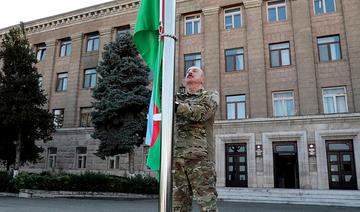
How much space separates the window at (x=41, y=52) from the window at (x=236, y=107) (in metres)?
18.8

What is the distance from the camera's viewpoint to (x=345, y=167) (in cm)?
1948

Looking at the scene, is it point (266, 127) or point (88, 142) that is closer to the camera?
point (266, 127)

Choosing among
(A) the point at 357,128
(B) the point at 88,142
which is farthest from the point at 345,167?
(B) the point at 88,142

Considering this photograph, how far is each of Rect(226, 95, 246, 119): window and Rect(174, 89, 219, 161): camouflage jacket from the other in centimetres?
1956

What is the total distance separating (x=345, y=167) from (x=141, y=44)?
2019 centimetres

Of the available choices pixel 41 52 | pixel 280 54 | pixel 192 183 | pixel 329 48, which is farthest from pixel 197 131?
pixel 41 52

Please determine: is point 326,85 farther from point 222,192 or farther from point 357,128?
point 222,192

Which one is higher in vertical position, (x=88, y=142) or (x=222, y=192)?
(x=88, y=142)

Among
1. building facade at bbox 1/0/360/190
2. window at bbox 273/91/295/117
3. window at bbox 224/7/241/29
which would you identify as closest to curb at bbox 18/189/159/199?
building facade at bbox 1/0/360/190

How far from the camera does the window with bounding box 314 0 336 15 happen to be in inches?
848

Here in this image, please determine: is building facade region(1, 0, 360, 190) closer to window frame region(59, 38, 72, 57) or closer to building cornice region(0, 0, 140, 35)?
building cornice region(0, 0, 140, 35)

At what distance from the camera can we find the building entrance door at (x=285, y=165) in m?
20.7

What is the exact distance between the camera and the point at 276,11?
2294 centimetres

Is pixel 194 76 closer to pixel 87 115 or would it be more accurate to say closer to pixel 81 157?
pixel 81 157
